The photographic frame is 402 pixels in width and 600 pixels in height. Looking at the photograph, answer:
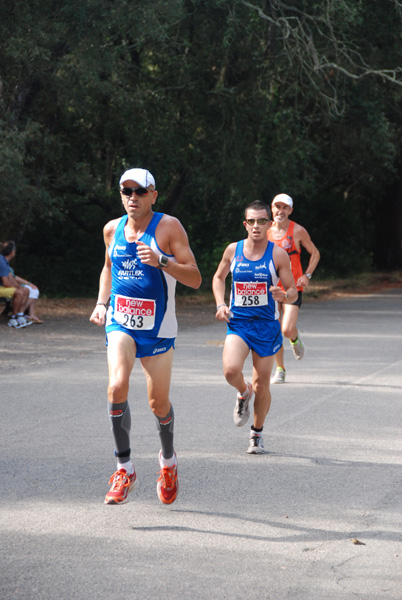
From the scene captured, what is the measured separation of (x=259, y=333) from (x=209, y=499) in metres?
1.85

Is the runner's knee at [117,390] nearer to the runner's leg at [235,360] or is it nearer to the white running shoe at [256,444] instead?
the runner's leg at [235,360]

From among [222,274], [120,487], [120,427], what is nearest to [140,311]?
[120,427]

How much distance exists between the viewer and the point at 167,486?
5465mm

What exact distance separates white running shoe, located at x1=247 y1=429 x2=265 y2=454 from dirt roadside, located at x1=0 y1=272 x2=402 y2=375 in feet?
16.8

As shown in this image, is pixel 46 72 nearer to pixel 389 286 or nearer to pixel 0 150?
pixel 0 150

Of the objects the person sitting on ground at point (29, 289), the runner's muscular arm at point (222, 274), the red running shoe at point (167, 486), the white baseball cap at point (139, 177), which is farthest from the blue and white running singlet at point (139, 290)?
the person sitting on ground at point (29, 289)

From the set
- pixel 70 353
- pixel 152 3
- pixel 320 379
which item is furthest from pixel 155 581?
pixel 152 3

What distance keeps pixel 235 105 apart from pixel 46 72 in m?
5.25

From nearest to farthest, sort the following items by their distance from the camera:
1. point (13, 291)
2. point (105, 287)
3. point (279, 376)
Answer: point (105, 287) < point (279, 376) < point (13, 291)

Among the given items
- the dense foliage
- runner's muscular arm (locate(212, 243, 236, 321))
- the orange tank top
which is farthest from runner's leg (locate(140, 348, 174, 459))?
the dense foliage

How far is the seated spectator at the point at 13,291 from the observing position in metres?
16.3

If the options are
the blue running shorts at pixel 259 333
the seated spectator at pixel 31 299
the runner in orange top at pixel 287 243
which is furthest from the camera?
the seated spectator at pixel 31 299

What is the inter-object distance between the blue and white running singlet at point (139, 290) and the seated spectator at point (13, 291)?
36.4ft

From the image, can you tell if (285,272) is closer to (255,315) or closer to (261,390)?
(255,315)
